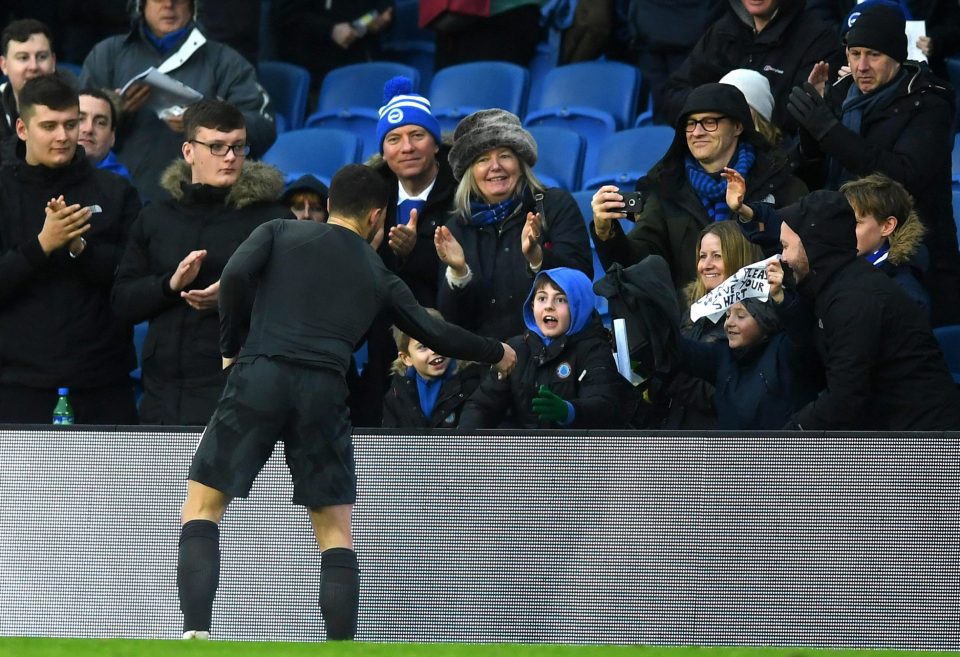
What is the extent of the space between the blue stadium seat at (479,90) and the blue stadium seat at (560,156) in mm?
584

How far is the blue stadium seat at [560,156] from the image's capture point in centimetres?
864

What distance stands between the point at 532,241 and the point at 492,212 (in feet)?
1.16

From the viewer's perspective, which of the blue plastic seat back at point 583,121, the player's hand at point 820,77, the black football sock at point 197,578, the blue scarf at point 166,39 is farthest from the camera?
the blue plastic seat back at point 583,121

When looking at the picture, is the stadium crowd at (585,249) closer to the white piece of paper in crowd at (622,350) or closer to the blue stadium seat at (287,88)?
the white piece of paper in crowd at (622,350)

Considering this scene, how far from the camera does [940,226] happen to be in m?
7.06

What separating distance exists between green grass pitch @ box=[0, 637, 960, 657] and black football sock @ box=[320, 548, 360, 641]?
0.45 m

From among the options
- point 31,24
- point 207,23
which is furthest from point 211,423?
point 207,23

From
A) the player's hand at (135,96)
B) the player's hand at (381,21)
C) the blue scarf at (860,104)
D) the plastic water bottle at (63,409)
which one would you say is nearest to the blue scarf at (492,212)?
the blue scarf at (860,104)

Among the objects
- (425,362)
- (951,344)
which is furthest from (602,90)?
(425,362)

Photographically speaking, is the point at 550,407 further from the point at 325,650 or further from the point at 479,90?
the point at 479,90

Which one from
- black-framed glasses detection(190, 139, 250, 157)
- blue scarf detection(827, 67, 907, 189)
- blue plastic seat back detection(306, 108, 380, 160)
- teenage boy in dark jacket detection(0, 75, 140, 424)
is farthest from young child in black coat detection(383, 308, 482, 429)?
blue plastic seat back detection(306, 108, 380, 160)

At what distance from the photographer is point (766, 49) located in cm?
772

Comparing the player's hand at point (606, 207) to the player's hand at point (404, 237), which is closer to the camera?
the player's hand at point (606, 207)

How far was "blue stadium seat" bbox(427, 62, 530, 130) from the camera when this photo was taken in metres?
9.33
